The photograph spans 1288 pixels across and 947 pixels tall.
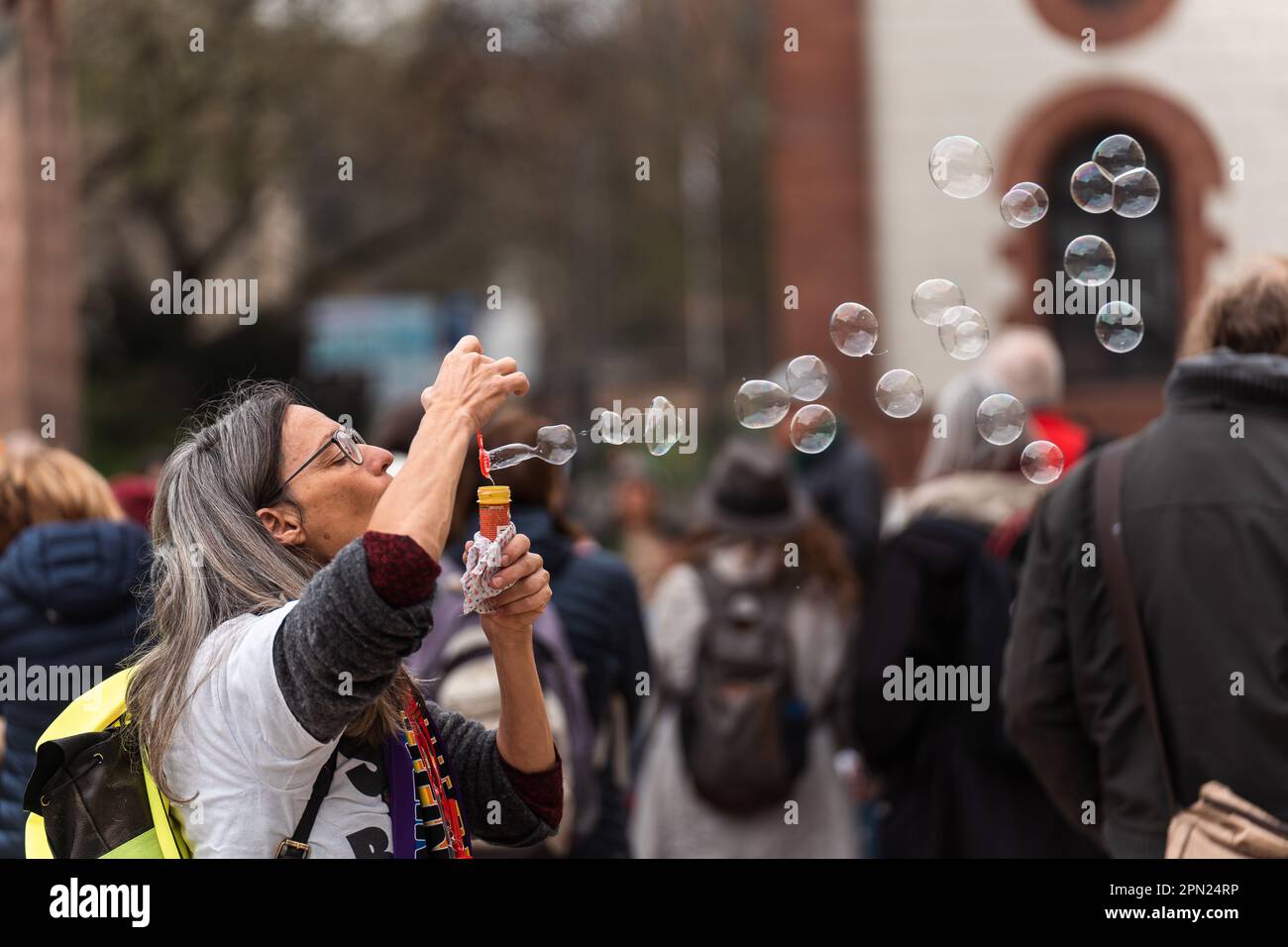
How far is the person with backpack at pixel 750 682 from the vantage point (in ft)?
18.4

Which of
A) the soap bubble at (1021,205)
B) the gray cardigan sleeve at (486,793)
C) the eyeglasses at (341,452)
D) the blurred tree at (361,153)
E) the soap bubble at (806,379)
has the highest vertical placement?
the blurred tree at (361,153)

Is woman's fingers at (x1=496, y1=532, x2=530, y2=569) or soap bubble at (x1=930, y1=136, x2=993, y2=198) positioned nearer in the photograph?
woman's fingers at (x1=496, y1=532, x2=530, y2=569)

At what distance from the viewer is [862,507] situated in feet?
26.2

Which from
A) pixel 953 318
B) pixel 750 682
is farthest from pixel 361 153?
pixel 953 318

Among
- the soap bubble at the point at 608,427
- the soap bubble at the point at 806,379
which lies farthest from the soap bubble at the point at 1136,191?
the soap bubble at the point at 608,427

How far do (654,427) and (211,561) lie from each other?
146 cm

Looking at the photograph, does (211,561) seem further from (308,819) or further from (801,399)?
(801,399)

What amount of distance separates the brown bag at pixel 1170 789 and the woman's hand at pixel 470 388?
153cm

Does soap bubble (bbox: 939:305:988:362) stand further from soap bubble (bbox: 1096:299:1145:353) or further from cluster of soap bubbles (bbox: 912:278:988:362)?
soap bubble (bbox: 1096:299:1145:353)

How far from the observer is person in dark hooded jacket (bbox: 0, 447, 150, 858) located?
397 cm

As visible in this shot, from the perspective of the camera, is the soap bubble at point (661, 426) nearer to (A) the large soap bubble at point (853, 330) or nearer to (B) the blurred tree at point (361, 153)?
(A) the large soap bubble at point (853, 330)

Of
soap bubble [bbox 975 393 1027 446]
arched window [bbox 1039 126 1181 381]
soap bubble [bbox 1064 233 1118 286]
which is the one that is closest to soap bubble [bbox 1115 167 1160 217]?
soap bubble [bbox 1064 233 1118 286]

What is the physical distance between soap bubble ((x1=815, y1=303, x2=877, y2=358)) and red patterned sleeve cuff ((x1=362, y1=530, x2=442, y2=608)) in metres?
2.05
